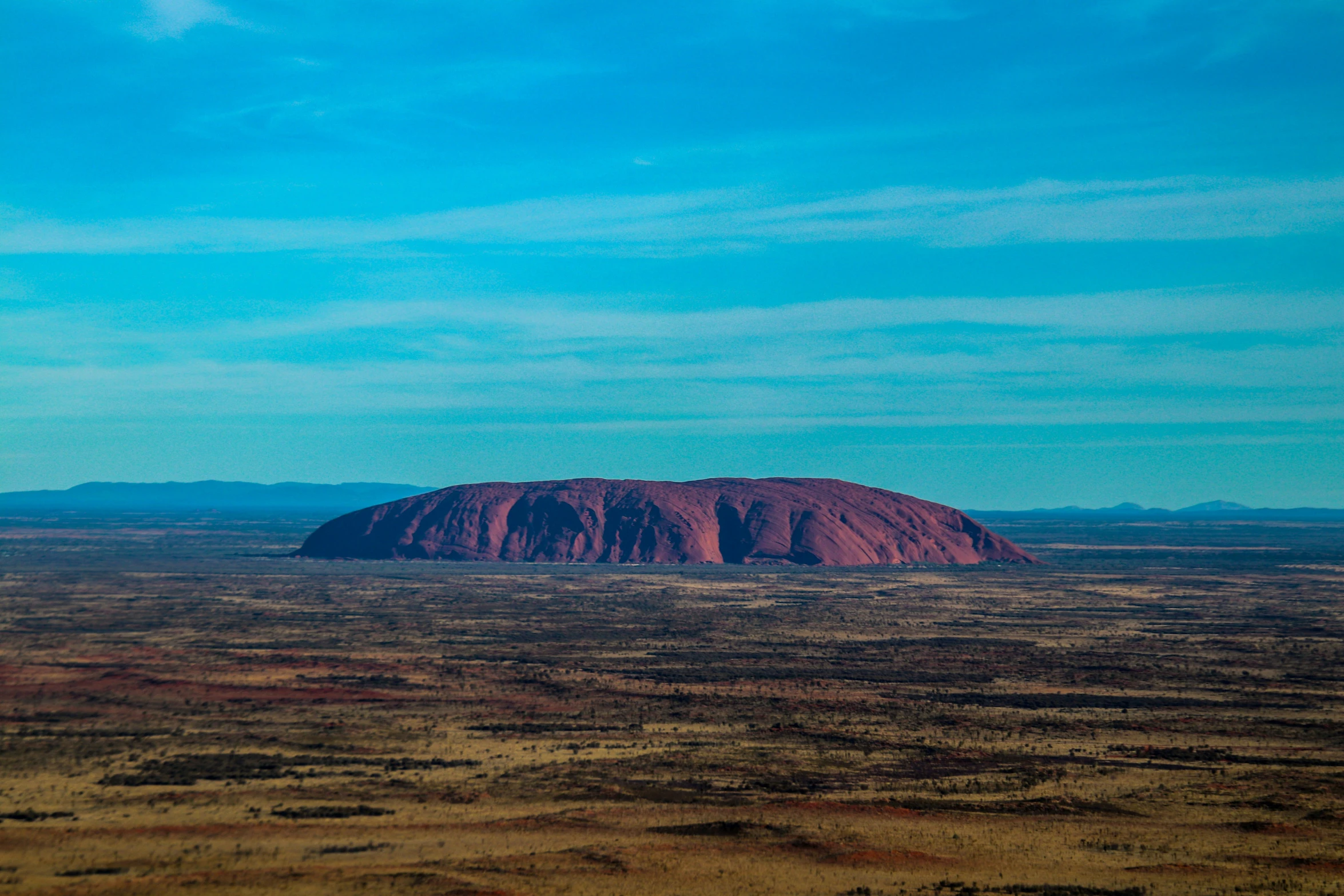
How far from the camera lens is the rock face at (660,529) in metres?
143

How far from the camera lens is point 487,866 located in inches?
984

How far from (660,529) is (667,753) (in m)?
110

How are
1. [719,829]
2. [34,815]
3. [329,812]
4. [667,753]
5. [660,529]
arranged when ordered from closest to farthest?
[719,829]
[34,815]
[329,812]
[667,753]
[660,529]

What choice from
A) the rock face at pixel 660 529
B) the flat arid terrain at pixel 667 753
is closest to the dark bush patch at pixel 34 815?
the flat arid terrain at pixel 667 753

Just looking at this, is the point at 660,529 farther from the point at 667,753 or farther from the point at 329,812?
the point at 329,812

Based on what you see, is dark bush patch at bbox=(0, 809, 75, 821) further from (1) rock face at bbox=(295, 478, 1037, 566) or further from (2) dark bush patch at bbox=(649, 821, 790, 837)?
(1) rock face at bbox=(295, 478, 1037, 566)

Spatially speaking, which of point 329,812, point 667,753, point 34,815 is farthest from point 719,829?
point 34,815

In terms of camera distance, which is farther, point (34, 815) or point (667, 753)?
point (667, 753)

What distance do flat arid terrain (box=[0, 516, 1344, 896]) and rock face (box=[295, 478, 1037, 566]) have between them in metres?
63.3

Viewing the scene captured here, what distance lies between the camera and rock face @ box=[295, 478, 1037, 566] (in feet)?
470

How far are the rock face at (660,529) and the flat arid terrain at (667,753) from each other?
63.3 meters

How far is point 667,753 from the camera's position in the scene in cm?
3566

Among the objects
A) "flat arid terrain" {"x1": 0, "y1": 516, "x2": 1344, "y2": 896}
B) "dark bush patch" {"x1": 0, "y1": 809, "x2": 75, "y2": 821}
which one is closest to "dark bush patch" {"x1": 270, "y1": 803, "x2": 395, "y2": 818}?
"flat arid terrain" {"x1": 0, "y1": 516, "x2": 1344, "y2": 896}

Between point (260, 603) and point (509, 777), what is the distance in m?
58.2
